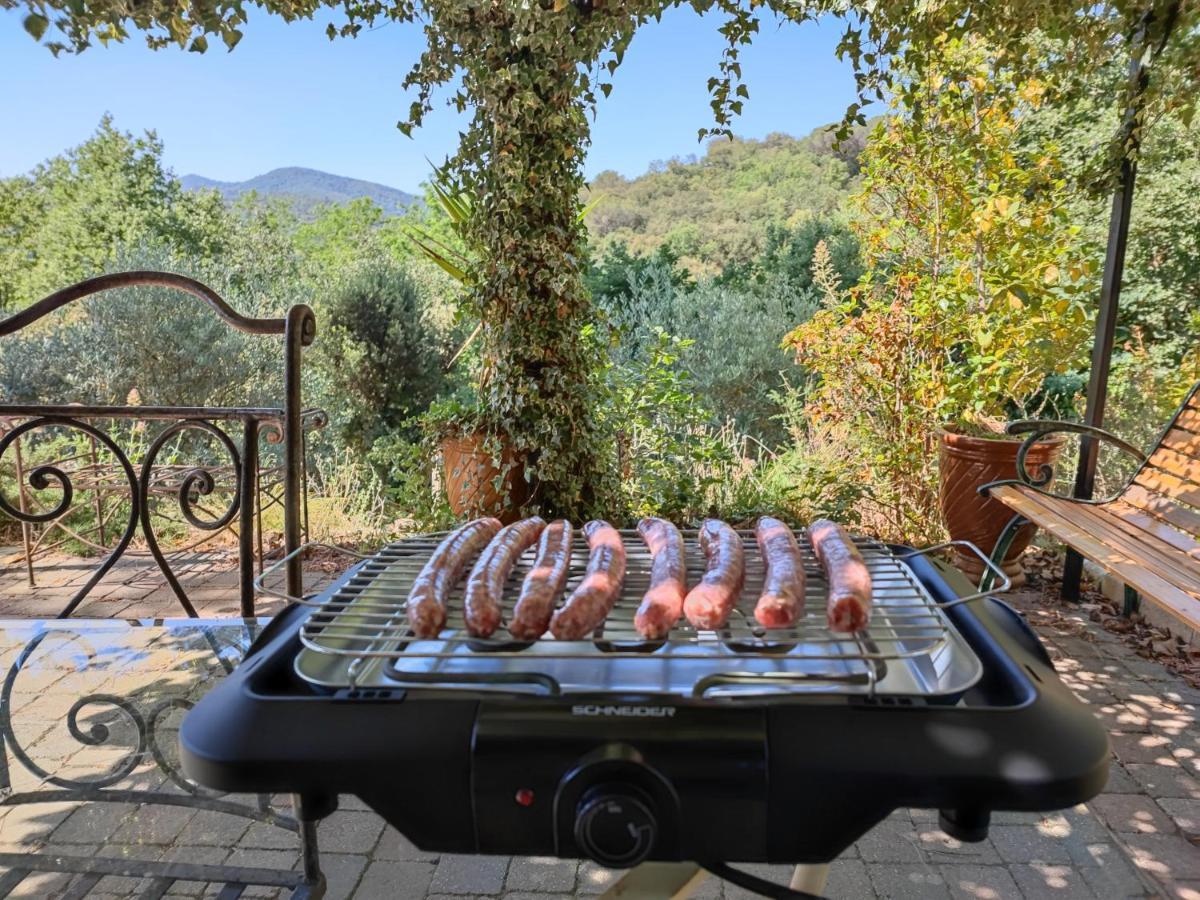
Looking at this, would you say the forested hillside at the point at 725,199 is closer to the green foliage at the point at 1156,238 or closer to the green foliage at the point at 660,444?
the green foliage at the point at 1156,238

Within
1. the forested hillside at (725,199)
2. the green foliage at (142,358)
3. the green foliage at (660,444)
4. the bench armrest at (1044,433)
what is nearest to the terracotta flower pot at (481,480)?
the green foliage at (660,444)

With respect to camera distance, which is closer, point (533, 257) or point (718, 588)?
point (718, 588)

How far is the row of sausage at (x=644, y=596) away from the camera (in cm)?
95

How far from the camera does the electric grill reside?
2.71ft

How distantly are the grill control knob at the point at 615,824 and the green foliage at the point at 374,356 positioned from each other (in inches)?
284

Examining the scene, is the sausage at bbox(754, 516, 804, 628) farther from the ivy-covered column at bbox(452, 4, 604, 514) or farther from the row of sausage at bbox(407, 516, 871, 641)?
the ivy-covered column at bbox(452, 4, 604, 514)

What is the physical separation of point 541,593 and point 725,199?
1403cm

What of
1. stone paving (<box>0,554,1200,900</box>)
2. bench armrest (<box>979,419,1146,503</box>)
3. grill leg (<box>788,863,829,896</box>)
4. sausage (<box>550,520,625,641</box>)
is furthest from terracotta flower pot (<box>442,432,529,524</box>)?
grill leg (<box>788,863,829,896</box>)

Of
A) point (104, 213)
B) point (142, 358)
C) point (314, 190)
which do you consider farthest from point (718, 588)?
point (314, 190)

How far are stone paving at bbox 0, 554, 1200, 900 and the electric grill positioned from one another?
838mm

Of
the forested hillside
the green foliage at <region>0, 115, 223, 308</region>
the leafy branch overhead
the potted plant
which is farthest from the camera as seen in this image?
the green foliage at <region>0, 115, 223, 308</region>

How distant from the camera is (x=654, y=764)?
0.84 m

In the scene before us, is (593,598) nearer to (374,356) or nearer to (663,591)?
(663,591)

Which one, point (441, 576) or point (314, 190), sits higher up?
point (314, 190)
